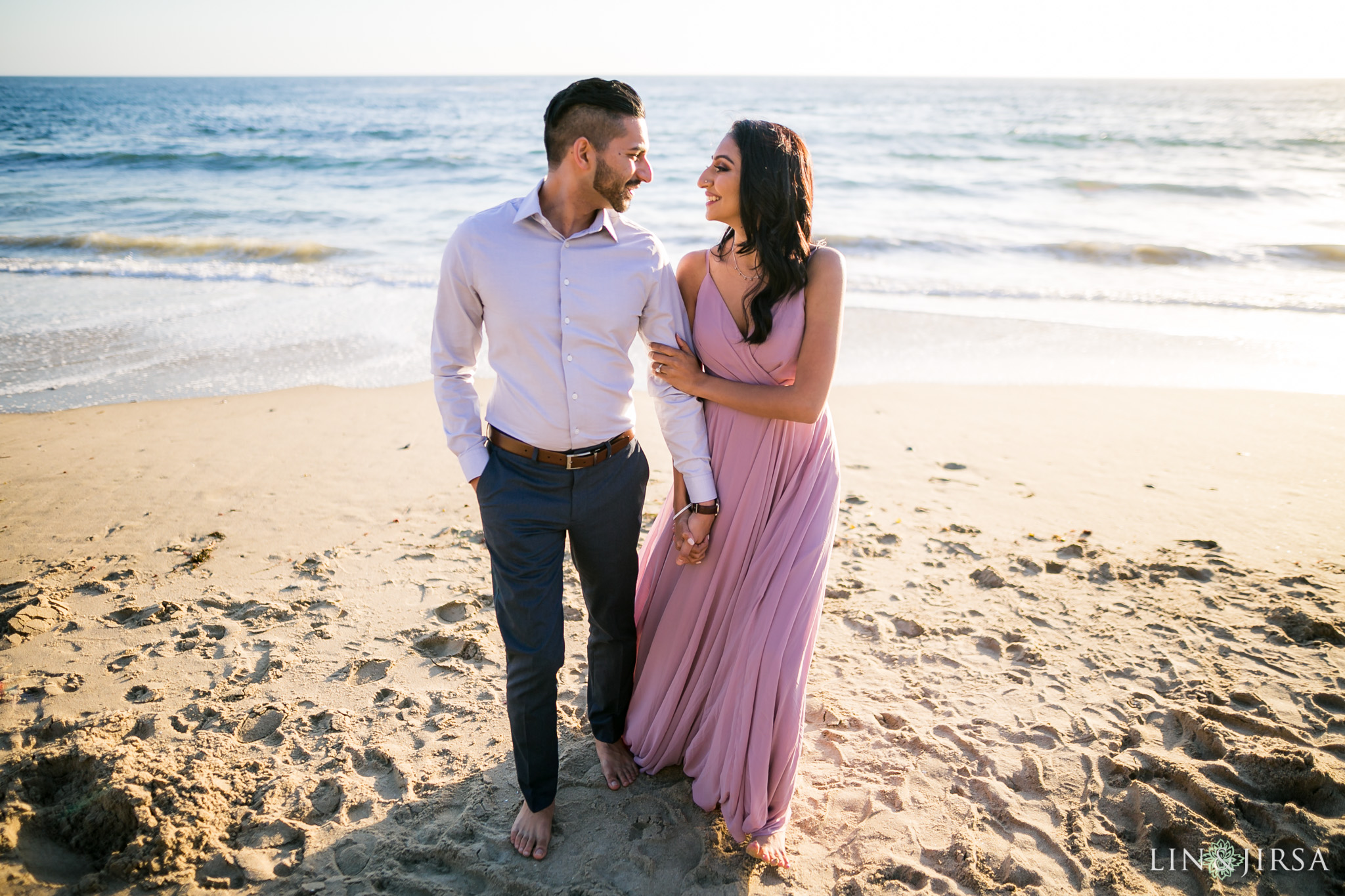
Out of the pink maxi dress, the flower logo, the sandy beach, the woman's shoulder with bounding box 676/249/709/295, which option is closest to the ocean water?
the sandy beach

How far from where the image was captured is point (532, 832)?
8.75 feet

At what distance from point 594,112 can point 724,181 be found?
49cm

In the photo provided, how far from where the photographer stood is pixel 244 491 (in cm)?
518

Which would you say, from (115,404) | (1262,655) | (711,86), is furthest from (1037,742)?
(711,86)

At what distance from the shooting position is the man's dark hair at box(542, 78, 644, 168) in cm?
235

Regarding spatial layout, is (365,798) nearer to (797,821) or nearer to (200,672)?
(200,672)

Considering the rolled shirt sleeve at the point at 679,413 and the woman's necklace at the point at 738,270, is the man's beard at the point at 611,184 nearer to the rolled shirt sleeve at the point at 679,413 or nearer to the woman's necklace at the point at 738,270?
the rolled shirt sleeve at the point at 679,413

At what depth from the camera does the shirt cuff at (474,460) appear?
247 centimetres

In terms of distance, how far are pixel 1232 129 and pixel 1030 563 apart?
38.8 m

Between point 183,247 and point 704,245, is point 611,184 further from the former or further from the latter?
point 183,247

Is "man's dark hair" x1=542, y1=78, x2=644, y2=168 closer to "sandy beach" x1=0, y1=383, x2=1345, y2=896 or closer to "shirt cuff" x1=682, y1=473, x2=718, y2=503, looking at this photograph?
"shirt cuff" x1=682, y1=473, x2=718, y2=503

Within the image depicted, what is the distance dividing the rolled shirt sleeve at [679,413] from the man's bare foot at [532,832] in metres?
1.21

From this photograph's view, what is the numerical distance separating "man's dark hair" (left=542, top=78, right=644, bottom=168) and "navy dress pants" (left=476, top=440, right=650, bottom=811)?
39.2 inches

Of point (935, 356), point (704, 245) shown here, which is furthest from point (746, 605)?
point (704, 245)
